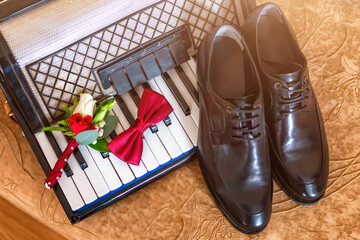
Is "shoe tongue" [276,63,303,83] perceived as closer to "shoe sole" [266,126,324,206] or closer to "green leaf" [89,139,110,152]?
"shoe sole" [266,126,324,206]

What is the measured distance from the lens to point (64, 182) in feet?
3.70

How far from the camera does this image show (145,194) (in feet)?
3.98

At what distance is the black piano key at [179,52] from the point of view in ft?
3.98

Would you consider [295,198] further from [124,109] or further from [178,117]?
[124,109]


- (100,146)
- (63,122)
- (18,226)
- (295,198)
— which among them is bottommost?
(295,198)

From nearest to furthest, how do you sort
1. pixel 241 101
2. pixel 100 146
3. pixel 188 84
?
1. pixel 241 101
2. pixel 100 146
3. pixel 188 84

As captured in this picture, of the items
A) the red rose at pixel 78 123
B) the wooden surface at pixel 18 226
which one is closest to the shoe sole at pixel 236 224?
the red rose at pixel 78 123

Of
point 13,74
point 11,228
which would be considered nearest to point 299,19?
point 13,74

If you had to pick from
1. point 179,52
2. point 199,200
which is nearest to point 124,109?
point 179,52

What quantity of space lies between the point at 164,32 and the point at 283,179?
618 mm

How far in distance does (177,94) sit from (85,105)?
314 mm

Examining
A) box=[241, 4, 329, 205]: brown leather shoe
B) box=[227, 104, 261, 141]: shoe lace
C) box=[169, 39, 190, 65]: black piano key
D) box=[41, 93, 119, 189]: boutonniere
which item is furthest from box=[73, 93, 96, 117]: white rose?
box=[241, 4, 329, 205]: brown leather shoe

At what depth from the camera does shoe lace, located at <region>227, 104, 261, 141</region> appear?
1046 millimetres

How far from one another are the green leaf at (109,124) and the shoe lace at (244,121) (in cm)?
39
